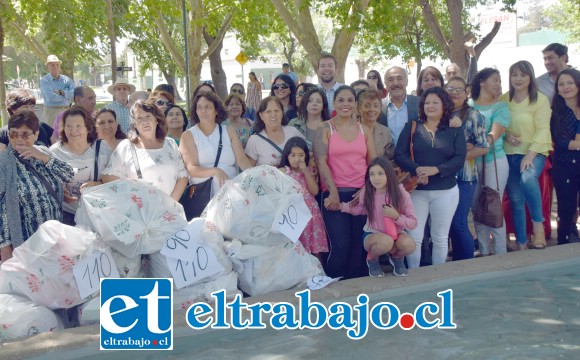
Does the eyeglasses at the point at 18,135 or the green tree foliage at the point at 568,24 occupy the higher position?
the green tree foliage at the point at 568,24

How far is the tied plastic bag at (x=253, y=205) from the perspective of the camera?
18.0 feet

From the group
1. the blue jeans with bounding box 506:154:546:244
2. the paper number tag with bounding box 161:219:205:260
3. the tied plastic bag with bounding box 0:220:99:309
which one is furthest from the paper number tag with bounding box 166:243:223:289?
the blue jeans with bounding box 506:154:546:244

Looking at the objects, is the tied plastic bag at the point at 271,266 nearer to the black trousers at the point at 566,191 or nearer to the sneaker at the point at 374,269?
the sneaker at the point at 374,269

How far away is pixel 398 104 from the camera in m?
6.70

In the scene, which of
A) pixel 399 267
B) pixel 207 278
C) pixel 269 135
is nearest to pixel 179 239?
pixel 207 278

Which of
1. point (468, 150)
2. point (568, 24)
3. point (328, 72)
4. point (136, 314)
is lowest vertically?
point (136, 314)

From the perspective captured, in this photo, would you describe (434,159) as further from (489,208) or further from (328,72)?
(328,72)

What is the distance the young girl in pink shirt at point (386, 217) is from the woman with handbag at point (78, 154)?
233 cm

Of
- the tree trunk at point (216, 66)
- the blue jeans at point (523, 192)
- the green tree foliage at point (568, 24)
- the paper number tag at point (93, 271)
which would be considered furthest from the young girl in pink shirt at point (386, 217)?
the green tree foliage at point (568, 24)

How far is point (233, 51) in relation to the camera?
9775cm

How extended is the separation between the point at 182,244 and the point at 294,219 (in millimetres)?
943

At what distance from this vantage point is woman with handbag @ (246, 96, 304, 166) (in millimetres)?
6145

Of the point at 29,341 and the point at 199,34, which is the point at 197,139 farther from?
the point at 199,34

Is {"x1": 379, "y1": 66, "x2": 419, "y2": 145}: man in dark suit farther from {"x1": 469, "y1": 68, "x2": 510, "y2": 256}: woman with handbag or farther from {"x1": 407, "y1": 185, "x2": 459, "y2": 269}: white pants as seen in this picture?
{"x1": 407, "y1": 185, "x2": 459, "y2": 269}: white pants
